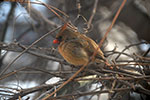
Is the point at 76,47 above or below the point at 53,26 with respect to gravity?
below

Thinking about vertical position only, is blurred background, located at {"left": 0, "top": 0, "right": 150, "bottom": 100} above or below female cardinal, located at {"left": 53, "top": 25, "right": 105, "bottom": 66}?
above

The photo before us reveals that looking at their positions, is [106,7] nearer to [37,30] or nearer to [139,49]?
[139,49]

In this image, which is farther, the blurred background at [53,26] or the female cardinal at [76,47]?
the blurred background at [53,26]

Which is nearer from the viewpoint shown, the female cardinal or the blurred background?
the female cardinal

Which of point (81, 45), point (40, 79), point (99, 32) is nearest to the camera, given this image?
point (81, 45)

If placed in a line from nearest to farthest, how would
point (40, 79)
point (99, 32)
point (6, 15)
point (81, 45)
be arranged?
point (81, 45), point (40, 79), point (99, 32), point (6, 15)

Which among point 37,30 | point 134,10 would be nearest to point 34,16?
point 37,30

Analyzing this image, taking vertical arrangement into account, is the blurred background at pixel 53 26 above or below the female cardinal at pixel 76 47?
above

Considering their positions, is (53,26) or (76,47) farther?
(53,26)
